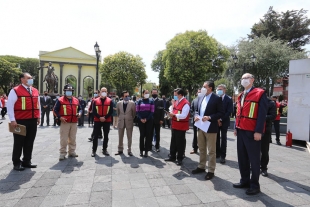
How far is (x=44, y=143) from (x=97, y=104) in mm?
3232

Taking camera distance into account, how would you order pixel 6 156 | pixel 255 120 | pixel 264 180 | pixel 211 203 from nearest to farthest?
pixel 211 203, pixel 255 120, pixel 264 180, pixel 6 156

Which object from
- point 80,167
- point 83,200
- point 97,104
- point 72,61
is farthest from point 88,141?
point 72,61

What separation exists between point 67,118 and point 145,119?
2.18 metres

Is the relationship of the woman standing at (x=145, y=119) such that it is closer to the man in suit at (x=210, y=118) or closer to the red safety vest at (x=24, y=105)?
the man in suit at (x=210, y=118)

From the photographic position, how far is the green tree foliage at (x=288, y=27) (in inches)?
1272

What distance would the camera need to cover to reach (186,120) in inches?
218

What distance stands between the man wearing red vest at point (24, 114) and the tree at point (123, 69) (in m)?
32.8

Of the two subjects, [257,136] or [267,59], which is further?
[267,59]

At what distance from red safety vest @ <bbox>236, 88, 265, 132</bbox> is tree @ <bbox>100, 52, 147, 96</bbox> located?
113ft

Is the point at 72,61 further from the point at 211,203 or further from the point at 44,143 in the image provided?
the point at 211,203

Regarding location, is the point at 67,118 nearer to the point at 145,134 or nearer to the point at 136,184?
the point at 145,134

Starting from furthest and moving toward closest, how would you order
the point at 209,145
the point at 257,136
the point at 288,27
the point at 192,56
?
1. the point at 288,27
2. the point at 192,56
3. the point at 209,145
4. the point at 257,136

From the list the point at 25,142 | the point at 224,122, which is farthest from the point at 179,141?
the point at 25,142

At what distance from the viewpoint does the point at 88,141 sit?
876 centimetres
